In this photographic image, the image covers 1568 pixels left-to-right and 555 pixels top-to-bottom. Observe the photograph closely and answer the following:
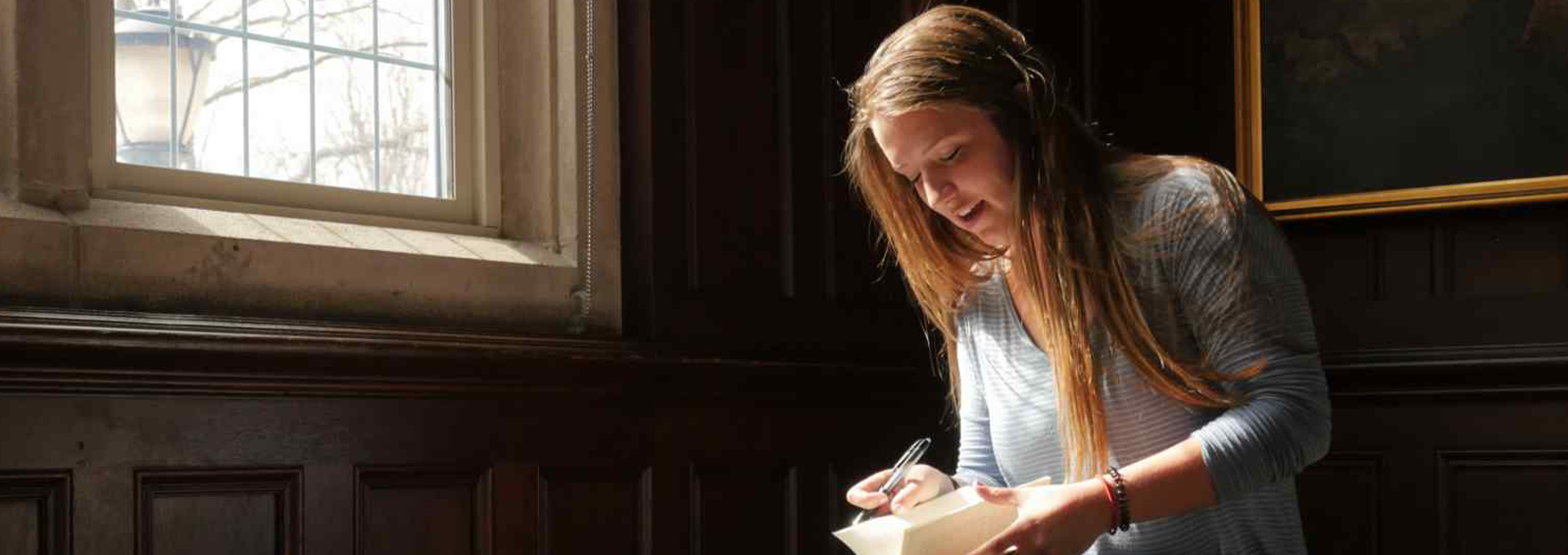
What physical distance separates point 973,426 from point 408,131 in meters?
1.54

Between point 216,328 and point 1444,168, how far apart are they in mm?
3429

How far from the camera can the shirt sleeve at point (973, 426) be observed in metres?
2.44

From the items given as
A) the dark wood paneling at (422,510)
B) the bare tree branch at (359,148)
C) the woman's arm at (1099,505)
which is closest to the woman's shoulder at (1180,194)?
the woman's arm at (1099,505)

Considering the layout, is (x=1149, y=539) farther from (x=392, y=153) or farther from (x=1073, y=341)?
(x=392, y=153)

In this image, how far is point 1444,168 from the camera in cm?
454

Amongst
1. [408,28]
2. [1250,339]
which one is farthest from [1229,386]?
[408,28]

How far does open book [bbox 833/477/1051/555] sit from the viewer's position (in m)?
2.01

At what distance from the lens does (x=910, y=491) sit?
230 cm

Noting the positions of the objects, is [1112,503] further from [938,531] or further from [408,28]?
[408,28]

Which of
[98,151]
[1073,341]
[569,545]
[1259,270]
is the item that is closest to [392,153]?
[98,151]

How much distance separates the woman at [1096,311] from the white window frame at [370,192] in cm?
128

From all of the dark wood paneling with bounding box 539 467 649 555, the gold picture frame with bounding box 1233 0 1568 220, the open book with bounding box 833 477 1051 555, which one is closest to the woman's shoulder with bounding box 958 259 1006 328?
the open book with bounding box 833 477 1051 555

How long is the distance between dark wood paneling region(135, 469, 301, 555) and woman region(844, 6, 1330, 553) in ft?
3.50

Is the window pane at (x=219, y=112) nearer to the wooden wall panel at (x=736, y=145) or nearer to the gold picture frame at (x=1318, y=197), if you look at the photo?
the wooden wall panel at (x=736, y=145)
